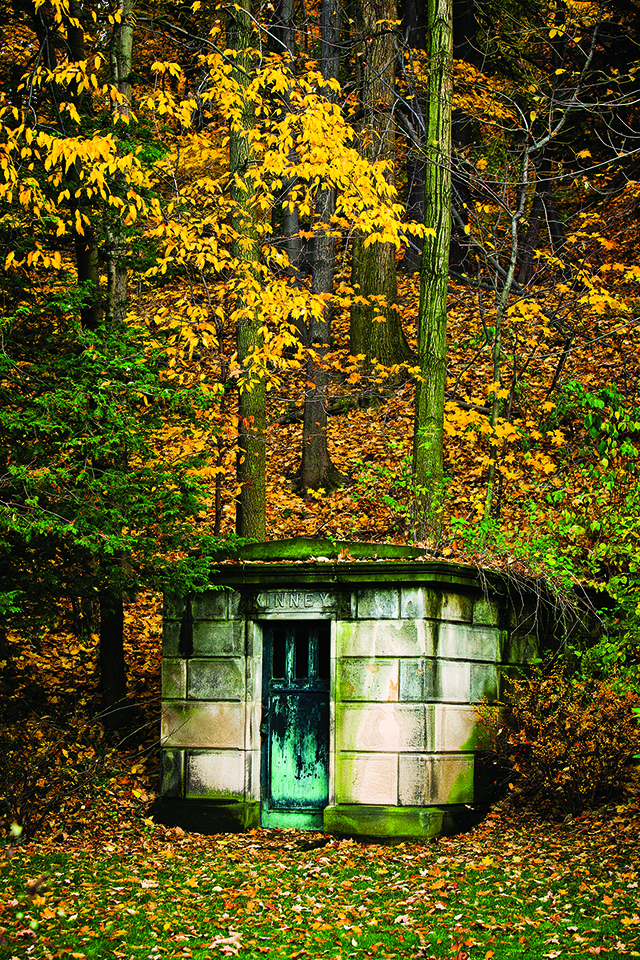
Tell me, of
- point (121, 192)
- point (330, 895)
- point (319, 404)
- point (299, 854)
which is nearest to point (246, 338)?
point (121, 192)

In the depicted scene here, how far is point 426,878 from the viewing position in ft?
24.4

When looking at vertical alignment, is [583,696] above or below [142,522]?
below

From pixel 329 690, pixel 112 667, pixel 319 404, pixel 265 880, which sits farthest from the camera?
pixel 319 404

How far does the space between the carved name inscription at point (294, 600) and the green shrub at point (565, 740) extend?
1.96m

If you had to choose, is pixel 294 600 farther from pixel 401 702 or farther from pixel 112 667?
pixel 112 667

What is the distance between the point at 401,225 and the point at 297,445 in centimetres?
671

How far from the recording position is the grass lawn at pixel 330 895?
19.3 feet

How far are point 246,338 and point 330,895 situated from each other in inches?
270

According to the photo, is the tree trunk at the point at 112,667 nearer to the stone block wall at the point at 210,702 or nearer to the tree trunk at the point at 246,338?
the stone block wall at the point at 210,702

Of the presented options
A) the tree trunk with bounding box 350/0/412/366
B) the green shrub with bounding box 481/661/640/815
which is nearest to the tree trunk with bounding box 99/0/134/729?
the green shrub with bounding box 481/661/640/815

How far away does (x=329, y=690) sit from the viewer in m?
9.41

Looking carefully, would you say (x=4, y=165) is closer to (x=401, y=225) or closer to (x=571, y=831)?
(x=401, y=225)

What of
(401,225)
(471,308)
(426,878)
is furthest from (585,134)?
(426,878)

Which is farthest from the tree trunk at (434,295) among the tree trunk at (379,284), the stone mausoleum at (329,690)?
the tree trunk at (379,284)
